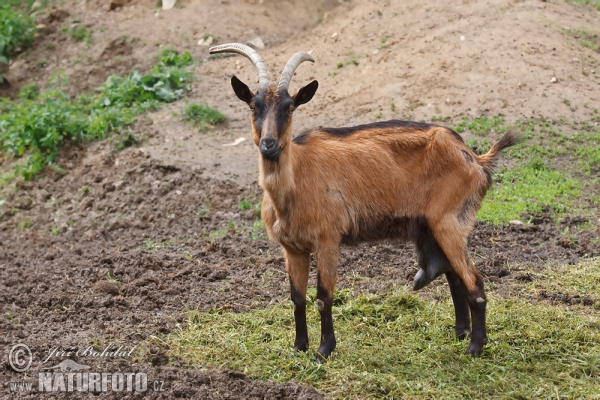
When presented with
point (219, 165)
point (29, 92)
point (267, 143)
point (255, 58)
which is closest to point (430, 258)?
point (267, 143)

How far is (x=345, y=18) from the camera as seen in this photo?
44.4 ft

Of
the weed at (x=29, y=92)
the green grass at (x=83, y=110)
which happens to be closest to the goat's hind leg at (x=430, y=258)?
the green grass at (x=83, y=110)

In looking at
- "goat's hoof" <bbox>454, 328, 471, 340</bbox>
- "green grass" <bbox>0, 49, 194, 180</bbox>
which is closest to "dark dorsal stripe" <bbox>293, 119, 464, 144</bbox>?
"goat's hoof" <bbox>454, 328, 471, 340</bbox>

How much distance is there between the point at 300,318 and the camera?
20.6 ft

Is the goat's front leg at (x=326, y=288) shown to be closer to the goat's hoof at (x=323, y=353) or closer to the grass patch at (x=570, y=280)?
the goat's hoof at (x=323, y=353)

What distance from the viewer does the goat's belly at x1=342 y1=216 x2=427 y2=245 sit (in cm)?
633

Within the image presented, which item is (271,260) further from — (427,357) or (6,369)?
(6,369)

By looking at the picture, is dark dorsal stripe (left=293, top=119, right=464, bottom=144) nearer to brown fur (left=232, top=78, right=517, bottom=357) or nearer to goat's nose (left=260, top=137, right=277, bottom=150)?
brown fur (left=232, top=78, right=517, bottom=357)

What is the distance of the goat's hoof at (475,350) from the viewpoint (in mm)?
6250

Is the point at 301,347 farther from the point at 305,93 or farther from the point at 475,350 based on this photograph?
the point at 305,93

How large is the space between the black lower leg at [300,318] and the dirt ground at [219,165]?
0.73m

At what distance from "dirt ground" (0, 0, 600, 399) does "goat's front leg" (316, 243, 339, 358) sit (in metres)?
0.70

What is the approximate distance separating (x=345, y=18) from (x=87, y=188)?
549 cm

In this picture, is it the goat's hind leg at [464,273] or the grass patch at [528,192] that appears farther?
the grass patch at [528,192]
